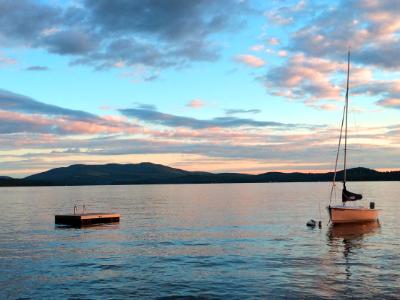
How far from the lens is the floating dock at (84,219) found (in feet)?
228

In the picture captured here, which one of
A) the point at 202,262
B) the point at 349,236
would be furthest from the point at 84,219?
the point at 349,236

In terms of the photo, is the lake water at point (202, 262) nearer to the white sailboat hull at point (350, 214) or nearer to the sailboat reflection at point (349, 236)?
the sailboat reflection at point (349, 236)

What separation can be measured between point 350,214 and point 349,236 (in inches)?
430

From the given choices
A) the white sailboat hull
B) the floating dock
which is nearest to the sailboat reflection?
the white sailboat hull

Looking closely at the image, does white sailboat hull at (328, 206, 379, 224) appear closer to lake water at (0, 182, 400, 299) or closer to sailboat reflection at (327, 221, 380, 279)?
sailboat reflection at (327, 221, 380, 279)

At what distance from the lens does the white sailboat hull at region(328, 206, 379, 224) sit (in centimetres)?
6303

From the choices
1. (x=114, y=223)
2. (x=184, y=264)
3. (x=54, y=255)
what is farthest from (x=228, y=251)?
(x=114, y=223)

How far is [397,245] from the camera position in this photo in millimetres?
45531

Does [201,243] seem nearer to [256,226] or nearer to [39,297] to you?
[256,226]

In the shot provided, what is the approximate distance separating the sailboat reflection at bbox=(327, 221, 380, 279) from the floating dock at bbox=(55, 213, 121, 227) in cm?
3389

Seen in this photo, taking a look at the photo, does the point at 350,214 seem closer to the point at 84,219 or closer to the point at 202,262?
the point at 202,262

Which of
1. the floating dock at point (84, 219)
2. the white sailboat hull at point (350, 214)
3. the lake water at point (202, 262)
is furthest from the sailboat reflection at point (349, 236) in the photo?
the floating dock at point (84, 219)

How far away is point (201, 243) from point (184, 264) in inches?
456

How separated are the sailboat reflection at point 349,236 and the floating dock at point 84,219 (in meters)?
33.9
